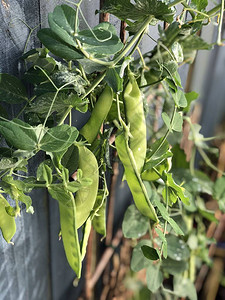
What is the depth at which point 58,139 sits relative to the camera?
312 mm

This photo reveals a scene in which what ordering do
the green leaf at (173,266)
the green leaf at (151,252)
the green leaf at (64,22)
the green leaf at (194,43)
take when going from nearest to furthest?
the green leaf at (64,22) < the green leaf at (151,252) < the green leaf at (194,43) < the green leaf at (173,266)

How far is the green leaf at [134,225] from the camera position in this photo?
61 cm

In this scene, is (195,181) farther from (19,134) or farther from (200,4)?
(19,134)

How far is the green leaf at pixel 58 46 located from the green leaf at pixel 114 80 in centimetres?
4

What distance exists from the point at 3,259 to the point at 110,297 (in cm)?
66

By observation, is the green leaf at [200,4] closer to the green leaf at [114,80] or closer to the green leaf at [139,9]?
the green leaf at [139,9]

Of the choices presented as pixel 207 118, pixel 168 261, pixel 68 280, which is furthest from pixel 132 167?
pixel 207 118

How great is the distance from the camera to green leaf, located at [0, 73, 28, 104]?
1.16 ft

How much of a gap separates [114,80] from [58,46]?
0.07 m

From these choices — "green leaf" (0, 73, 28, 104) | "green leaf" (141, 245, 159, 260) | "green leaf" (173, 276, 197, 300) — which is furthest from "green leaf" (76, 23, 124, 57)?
"green leaf" (173, 276, 197, 300)

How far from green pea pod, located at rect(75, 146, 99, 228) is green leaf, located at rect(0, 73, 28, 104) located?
9 centimetres

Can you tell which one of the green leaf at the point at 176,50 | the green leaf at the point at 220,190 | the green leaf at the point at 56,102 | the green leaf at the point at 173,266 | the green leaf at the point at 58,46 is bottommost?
the green leaf at the point at 173,266

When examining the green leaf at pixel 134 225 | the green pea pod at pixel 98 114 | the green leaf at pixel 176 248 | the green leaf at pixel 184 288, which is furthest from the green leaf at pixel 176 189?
the green leaf at pixel 184 288

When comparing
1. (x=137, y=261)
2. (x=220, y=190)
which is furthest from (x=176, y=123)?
(x=220, y=190)
